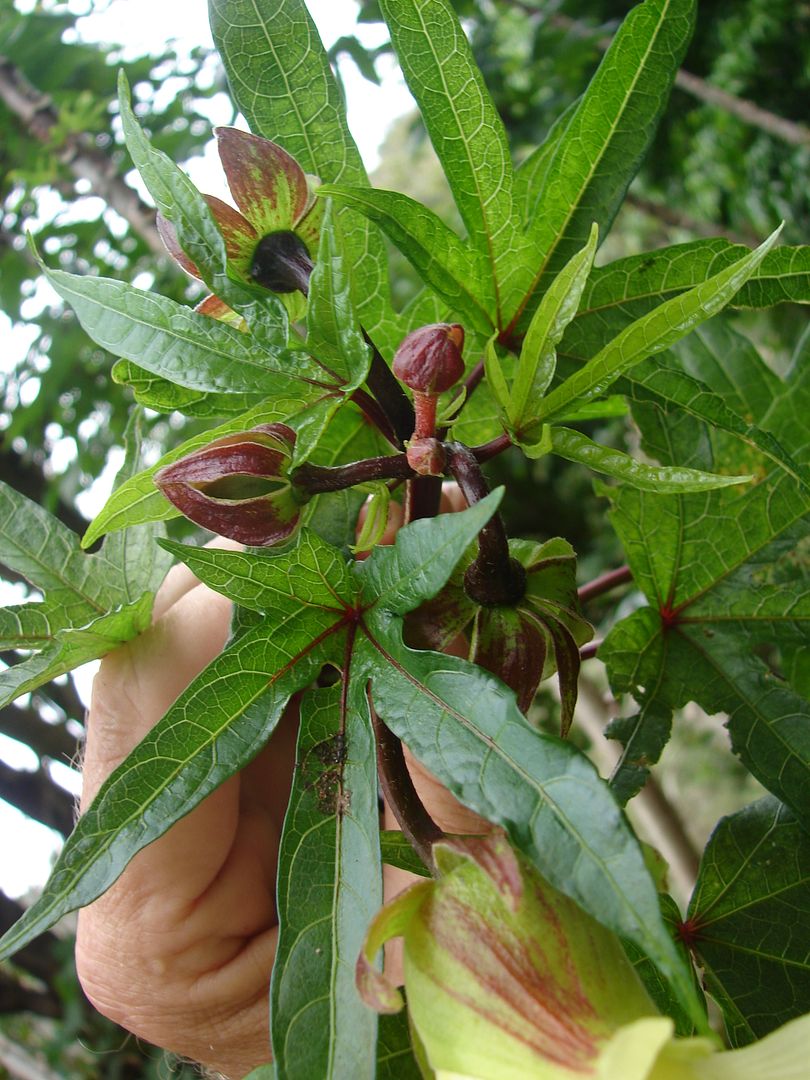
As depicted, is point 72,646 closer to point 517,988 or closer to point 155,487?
point 155,487

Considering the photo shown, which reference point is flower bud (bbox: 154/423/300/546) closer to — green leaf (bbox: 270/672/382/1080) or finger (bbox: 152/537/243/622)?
green leaf (bbox: 270/672/382/1080)

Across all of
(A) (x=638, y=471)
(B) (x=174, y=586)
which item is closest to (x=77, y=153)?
(B) (x=174, y=586)

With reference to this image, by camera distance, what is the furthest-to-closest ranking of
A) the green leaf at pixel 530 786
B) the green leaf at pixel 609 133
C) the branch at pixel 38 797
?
the branch at pixel 38 797
the green leaf at pixel 609 133
the green leaf at pixel 530 786

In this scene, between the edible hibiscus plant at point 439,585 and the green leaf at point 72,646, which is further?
the green leaf at point 72,646

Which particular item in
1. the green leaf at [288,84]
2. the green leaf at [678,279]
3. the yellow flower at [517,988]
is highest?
the green leaf at [288,84]

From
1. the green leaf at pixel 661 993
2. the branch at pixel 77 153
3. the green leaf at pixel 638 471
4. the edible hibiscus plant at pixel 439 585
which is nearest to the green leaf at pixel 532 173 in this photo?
the edible hibiscus plant at pixel 439 585

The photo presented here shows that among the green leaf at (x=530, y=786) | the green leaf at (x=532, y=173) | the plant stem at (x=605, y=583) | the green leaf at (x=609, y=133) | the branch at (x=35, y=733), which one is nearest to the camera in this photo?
the green leaf at (x=530, y=786)

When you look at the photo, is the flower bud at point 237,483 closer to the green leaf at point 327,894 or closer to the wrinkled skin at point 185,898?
the green leaf at point 327,894
